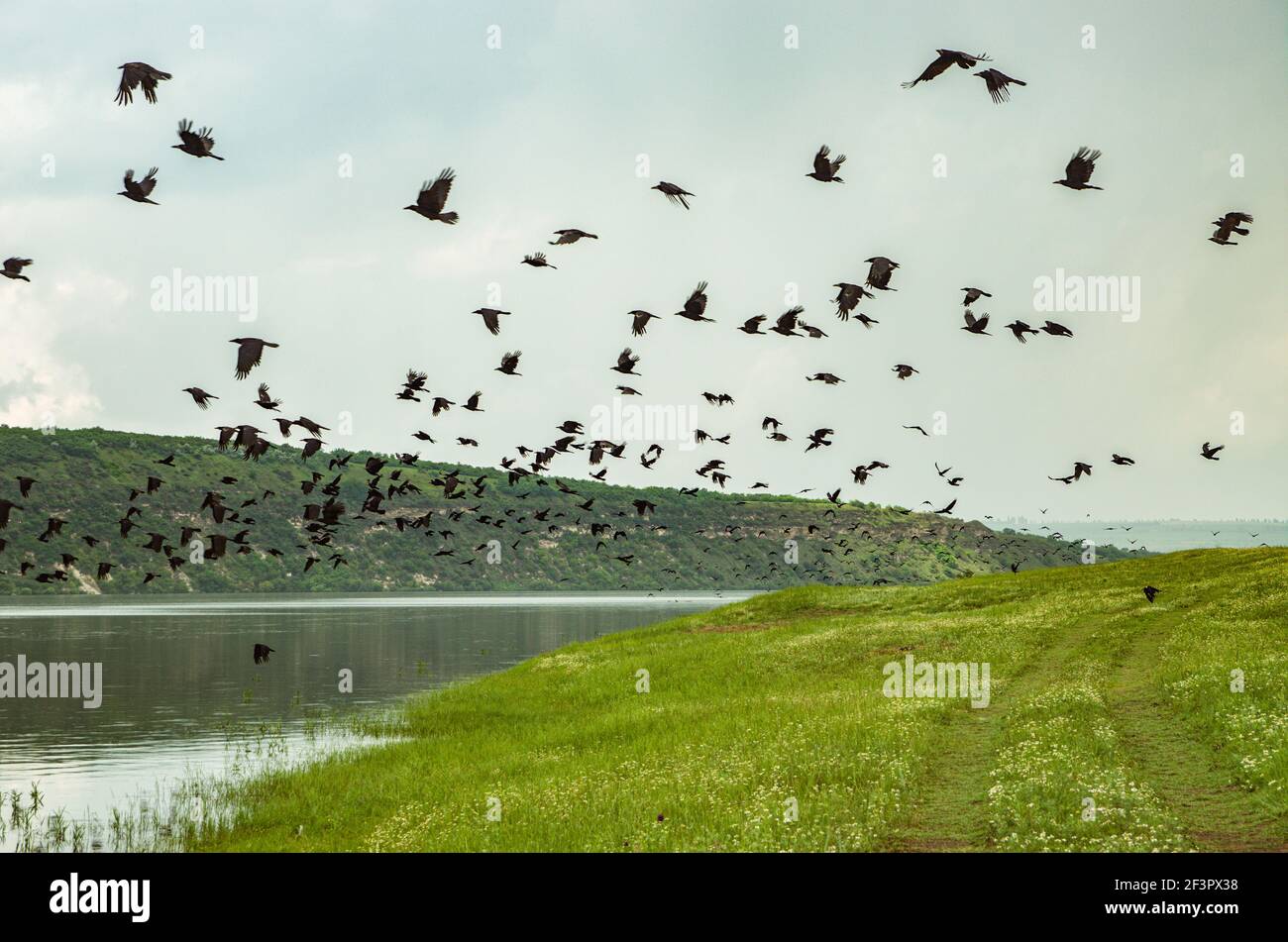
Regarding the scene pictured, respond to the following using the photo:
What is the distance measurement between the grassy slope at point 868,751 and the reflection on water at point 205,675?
5.96 m

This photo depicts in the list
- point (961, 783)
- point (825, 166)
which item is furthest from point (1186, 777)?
point (825, 166)

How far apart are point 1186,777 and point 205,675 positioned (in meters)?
60.7

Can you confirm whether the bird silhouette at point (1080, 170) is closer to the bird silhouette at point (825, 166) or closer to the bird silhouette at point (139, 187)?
the bird silhouette at point (825, 166)

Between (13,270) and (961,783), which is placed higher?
(13,270)

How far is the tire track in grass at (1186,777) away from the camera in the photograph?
1688 centimetres

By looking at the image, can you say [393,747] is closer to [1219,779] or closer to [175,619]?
[1219,779]

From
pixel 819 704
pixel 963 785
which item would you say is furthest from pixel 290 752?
pixel 963 785

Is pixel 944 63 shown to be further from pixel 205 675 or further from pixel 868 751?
pixel 205 675

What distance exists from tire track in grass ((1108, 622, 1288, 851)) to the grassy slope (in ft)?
0.24

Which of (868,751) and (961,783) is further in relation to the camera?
(868,751)

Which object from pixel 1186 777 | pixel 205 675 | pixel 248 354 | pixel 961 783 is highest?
pixel 248 354

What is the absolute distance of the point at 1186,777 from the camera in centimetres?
2108

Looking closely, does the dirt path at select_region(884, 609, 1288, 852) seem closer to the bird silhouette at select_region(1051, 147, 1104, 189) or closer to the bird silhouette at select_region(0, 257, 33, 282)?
the bird silhouette at select_region(1051, 147, 1104, 189)
